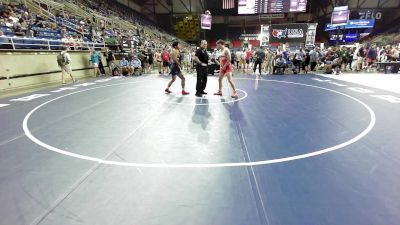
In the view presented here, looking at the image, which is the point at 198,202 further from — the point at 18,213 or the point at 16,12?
the point at 16,12

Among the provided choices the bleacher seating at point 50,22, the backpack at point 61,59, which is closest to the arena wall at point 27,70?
the bleacher seating at point 50,22

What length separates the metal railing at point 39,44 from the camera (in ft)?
34.1

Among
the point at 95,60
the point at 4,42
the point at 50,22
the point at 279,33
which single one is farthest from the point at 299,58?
the point at 50,22

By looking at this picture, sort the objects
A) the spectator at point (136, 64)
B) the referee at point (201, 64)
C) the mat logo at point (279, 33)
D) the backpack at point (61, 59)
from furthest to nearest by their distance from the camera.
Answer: the mat logo at point (279, 33), the spectator at point (136, 64), the backpack at point (61, 59), the referee at point (201, 64)

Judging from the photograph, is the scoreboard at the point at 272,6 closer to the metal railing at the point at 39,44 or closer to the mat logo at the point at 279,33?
the mat logo at the point at 279,33

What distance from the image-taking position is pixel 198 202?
255 centimetres

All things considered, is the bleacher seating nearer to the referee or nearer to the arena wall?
the arena wall

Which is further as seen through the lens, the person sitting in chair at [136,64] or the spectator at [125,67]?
the person sitting in chair at [136,64]

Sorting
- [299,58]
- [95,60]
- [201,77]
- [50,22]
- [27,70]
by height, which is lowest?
[201,77]

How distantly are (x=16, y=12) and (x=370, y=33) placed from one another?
4265cm

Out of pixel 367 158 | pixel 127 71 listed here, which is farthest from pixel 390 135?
pixel 127 71

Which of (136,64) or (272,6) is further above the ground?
(272,6)

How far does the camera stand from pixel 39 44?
11984mm

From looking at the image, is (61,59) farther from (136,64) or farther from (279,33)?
(279,33)
